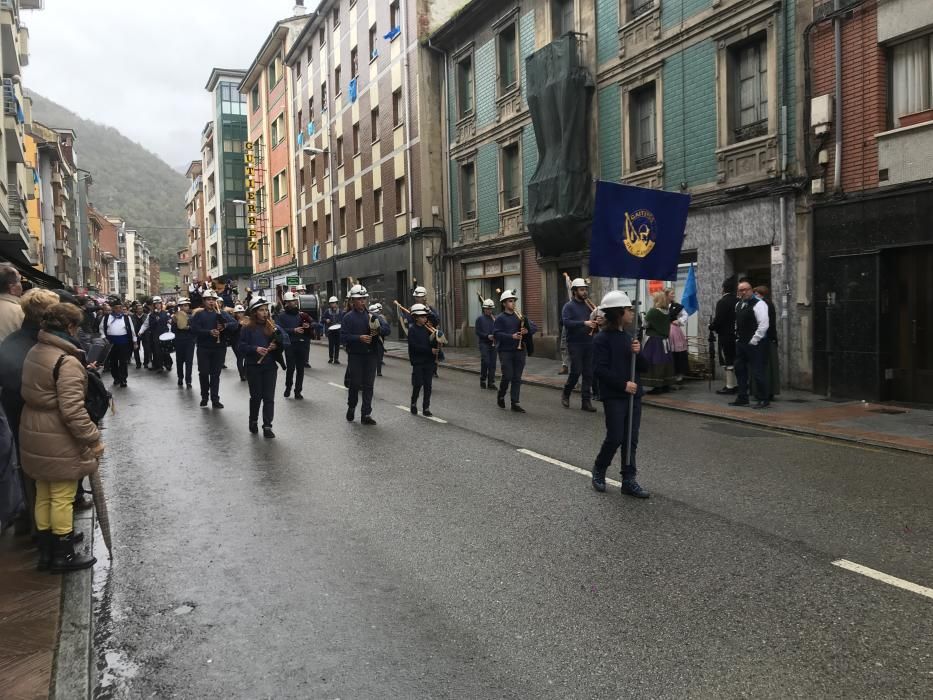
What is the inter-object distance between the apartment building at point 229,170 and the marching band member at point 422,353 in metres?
49.9

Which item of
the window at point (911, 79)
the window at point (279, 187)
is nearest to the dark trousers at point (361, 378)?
the window at point (911, 79)

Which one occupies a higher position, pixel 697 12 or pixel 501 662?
pixel 697 12

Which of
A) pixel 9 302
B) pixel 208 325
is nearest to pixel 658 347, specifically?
pixel 208 325

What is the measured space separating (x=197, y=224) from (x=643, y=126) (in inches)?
2908

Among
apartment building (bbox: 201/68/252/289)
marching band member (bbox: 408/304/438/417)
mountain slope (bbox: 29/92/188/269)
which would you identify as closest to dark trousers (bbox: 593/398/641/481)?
marching band member (bbox: 408/304/438/417)

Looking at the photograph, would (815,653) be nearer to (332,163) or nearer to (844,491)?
(844,491)

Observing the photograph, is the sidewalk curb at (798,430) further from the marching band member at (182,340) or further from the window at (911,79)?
A: the marching band member at (182,340)

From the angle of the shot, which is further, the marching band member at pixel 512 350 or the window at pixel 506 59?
the window at pixel 506 59

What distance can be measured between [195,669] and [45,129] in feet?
212

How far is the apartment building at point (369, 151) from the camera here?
2742 cm

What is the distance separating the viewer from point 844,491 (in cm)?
649

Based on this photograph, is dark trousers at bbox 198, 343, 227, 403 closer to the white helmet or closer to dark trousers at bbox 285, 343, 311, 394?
dark trousers at bbox 285, 343, 311, 394

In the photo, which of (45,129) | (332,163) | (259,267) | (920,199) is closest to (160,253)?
(45,129)

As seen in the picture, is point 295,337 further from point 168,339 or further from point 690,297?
point 690,297
